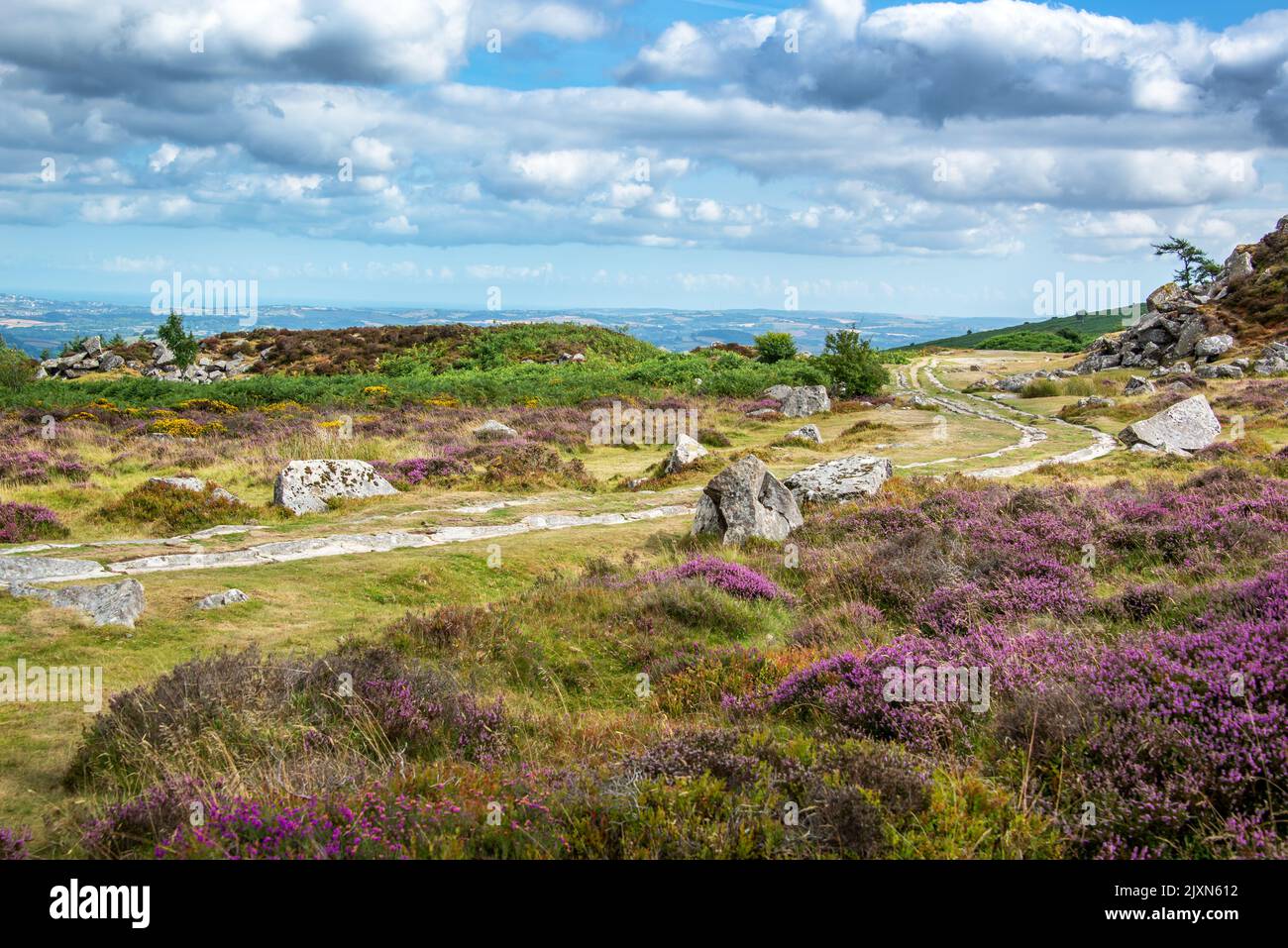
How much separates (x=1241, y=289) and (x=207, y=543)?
241 feet

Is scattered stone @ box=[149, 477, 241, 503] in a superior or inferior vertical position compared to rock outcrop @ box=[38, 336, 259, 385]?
inferior

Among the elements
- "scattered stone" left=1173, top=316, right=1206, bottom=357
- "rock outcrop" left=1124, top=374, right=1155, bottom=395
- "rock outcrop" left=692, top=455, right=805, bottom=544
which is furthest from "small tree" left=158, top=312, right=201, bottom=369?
"scattered stone" left=1173, top=316, right=1206, bottom=357

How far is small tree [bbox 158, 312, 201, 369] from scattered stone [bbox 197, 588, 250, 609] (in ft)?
203

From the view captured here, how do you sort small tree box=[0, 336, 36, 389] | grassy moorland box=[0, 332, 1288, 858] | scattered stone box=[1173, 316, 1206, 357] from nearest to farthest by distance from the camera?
grassy moorland box=[0, 332, 1288, 858], small tree box=[0, 336, 36, 389], scattered stone box=[1173, 316, 1206, 357]

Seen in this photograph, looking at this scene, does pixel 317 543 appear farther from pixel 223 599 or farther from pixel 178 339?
pixel 178 339

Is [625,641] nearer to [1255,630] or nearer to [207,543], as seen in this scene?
[1255,630]

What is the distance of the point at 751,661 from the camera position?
29.1ft

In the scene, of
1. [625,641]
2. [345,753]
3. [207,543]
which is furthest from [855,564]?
[207,543]

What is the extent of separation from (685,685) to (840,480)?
485 inches

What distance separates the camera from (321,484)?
20531 millimetres

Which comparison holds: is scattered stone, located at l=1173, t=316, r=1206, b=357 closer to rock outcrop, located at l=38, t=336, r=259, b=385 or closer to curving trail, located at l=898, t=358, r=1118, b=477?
curving trail, located at l=898, t=358, r=1118, b=477

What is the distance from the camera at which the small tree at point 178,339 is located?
63938 mm

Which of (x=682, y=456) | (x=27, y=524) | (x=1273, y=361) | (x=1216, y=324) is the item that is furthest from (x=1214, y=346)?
(x=27, y=524)

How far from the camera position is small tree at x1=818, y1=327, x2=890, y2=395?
47812mm
